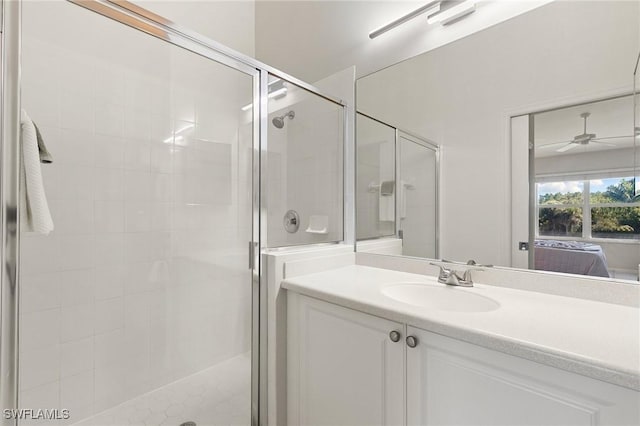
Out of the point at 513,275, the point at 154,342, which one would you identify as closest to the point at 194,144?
the point at 154,342

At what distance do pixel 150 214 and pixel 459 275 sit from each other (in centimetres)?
163

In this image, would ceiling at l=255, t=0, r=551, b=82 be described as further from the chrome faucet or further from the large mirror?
the chrome faucet

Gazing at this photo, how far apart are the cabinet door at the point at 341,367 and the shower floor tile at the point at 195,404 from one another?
0.31 m

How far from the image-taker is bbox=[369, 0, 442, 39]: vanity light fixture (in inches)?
54.0

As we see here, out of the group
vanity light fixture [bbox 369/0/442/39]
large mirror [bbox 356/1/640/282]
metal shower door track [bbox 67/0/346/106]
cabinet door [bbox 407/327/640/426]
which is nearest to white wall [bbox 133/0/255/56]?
metal shower door track [bbox 67/0/346/106]

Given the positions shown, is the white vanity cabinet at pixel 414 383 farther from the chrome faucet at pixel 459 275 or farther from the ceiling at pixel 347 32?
the ceiling at pixel 347 32

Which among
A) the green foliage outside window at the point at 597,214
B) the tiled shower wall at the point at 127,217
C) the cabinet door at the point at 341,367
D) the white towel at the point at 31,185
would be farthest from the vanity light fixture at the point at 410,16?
the white towel at the point at 31,185

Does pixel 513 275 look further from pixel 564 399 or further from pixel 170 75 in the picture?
pixel 170 75

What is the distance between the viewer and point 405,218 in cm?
155

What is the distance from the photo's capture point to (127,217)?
63.3 inches

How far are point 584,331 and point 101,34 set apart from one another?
2.18 meters

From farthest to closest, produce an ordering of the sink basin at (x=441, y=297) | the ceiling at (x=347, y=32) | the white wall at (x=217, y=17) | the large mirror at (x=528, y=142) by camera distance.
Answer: the white wall at (x=217, y=17) < the ceiling at (x=347, y=32) < the sink basin at (x=441, y=297) < the large mirror at (x=528, y=142)

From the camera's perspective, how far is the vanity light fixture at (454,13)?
1300 mm

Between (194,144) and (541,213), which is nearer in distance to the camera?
(541,213)
